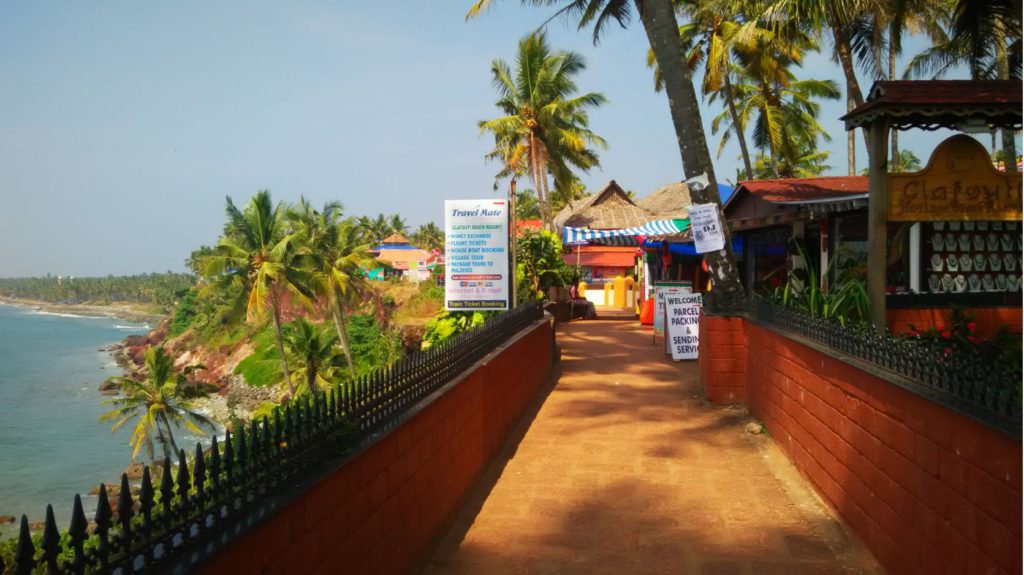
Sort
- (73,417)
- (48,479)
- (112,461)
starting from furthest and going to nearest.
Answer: (73,417), (112,461), (48,479)

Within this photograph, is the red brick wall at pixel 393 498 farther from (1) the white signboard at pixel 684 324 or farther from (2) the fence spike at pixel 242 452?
(1) the white signboard at pixel 684 324

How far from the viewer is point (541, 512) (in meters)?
6.40

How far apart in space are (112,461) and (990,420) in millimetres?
51566

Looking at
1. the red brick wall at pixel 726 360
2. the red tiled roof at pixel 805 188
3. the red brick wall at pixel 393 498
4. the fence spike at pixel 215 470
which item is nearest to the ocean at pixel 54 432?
the red tiled roof at pixel 805 188

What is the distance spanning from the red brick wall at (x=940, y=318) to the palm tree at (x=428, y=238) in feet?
297

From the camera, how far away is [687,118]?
1124 centimetres

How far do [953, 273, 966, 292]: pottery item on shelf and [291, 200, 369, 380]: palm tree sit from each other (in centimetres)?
3049

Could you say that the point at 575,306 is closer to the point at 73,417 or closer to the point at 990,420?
the point at 990,420

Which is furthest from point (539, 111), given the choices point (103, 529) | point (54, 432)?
point (54, 432)

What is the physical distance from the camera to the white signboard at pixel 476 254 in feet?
36.3

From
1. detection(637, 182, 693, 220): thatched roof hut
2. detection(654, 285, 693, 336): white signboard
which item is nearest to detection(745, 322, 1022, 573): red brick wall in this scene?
detection(654, 285, 693, 336): white signboard

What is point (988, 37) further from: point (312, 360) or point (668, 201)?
point (312, 360)

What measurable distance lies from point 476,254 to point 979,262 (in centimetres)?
730

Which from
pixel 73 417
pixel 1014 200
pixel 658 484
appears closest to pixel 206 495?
pixel 658 484
